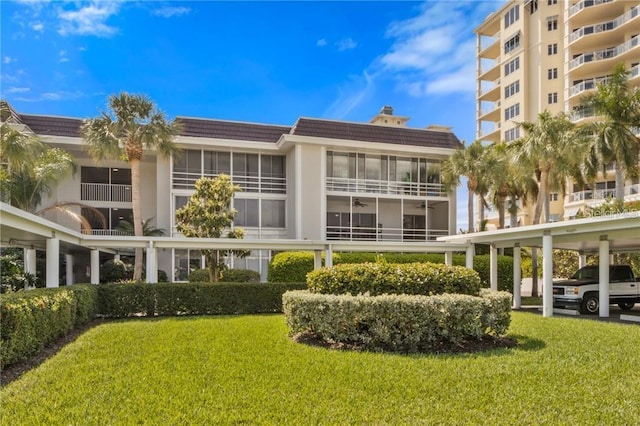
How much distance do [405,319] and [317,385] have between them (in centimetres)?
290

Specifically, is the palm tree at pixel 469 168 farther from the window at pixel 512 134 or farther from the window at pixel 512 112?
the window at pixel 512 112

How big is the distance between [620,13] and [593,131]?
80.6ft

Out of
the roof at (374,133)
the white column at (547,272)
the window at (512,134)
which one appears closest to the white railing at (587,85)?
the window at (512,134)

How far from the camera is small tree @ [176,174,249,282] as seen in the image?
20000 mm

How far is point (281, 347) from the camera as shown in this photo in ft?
29.0

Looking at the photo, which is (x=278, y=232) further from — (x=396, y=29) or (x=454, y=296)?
(x=454, y=296)

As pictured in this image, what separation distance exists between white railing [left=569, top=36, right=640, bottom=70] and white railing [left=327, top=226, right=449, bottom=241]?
74.7ft

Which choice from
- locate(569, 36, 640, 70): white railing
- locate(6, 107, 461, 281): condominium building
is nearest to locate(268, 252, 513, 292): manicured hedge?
locate(6, 107, 461, 281): condominium building

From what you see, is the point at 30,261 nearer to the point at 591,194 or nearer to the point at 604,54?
the point at 591,194

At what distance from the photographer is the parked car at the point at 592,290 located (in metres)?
16.0

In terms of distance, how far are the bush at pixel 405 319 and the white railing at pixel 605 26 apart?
122 ft

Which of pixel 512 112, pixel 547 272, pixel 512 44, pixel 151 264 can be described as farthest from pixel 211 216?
pixel 512 44

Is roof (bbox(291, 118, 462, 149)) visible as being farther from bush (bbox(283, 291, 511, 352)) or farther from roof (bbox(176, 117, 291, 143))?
bush (bbox(283, 291, 511, 352))

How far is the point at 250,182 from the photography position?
26.3 m
